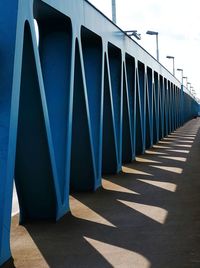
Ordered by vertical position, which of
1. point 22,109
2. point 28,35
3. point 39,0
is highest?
point 39,0

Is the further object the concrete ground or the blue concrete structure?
the blue concrete structure

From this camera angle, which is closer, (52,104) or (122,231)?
(122,231)

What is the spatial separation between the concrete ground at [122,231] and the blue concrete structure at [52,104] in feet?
1.68

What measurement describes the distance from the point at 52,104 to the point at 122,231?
10.1 ft

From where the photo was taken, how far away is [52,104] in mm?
9391

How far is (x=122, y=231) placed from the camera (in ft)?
25.7

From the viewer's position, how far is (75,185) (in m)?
11.6

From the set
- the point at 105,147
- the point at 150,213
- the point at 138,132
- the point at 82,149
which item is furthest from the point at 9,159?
the point at 138,132

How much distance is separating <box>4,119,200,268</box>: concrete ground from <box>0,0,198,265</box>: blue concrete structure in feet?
1.68

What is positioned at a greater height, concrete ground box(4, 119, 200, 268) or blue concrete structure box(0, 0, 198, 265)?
blue concrete structure box(0, 0, 198, 265)

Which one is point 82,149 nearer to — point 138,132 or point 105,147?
point 105,147

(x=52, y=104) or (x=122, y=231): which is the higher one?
(x=52, y=104)

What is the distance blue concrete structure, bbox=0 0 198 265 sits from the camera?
21.1 ft

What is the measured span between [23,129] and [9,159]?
1.82 metres
